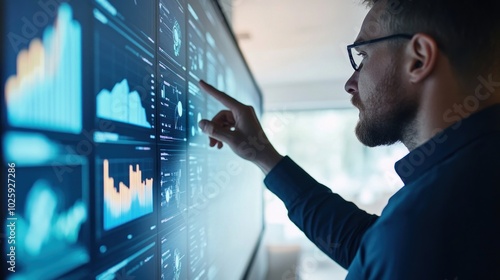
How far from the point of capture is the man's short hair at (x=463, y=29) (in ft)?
1.85

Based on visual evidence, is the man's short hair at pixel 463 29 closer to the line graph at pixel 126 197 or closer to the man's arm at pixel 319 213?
the man's arm at pixel 319 213

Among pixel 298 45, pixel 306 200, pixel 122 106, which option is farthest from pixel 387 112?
pixel 298 45

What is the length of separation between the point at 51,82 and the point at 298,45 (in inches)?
94.0

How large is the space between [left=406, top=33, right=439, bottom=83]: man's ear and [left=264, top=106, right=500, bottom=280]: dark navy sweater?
0.11m

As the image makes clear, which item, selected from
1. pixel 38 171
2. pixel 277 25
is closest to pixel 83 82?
pixel 38 171

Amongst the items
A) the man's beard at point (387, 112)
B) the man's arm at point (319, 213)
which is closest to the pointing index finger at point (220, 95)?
the man's arm at point (319, 213)

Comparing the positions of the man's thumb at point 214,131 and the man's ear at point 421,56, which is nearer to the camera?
the man's ear at point 421,56

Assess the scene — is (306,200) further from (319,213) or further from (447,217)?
(447,217)

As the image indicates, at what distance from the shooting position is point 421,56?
575 mm

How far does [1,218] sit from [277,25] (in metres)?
2.07

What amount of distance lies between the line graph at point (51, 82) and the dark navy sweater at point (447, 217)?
0.47 m

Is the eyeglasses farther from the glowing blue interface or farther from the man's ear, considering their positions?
the glowing blue interface

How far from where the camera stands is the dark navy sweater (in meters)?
0.46

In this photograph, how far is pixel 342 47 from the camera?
2.49 m
